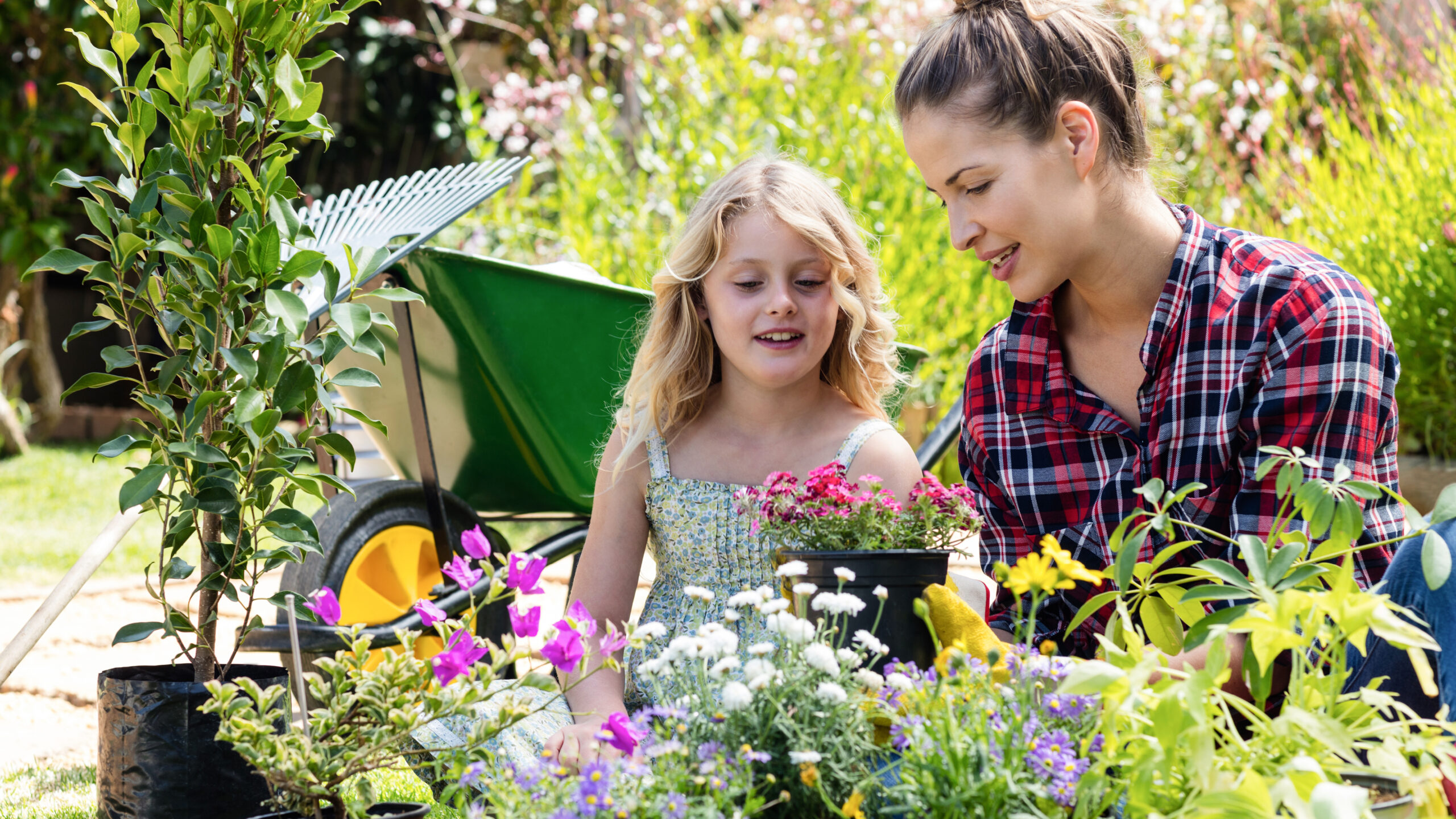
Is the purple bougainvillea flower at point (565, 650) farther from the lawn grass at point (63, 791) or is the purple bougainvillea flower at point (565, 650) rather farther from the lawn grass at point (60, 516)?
the lawn grass at point (60, 516)

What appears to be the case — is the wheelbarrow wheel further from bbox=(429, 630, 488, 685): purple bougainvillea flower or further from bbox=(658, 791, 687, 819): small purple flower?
bbox=(658, 791, 687, 819): small purple flower

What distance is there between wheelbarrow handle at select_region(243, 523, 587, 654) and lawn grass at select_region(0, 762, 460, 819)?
21 cm

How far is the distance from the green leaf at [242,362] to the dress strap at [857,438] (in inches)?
30.5

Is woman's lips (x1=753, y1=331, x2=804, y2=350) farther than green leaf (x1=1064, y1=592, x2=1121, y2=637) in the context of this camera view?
Yes

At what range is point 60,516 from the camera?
4.43 meters

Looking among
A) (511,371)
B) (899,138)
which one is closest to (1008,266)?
(511,371)

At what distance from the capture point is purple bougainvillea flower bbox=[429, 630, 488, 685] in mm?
924

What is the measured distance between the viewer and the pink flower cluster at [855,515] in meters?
1.00

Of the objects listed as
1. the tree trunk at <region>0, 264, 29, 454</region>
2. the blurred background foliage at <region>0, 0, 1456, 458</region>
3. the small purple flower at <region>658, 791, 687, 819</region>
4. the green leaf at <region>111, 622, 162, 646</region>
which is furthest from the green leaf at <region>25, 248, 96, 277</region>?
the tree trunk at <region>0, 264, 29, 454</region>

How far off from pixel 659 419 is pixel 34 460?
205 inches

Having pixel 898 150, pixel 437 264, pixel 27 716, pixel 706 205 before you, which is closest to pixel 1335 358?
pixel 706 205

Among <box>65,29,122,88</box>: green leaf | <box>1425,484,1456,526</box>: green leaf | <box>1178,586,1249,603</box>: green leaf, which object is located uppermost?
<box>65,29,122,88</box>: green leaf

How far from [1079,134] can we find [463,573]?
882mm

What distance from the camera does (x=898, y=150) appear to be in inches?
155
